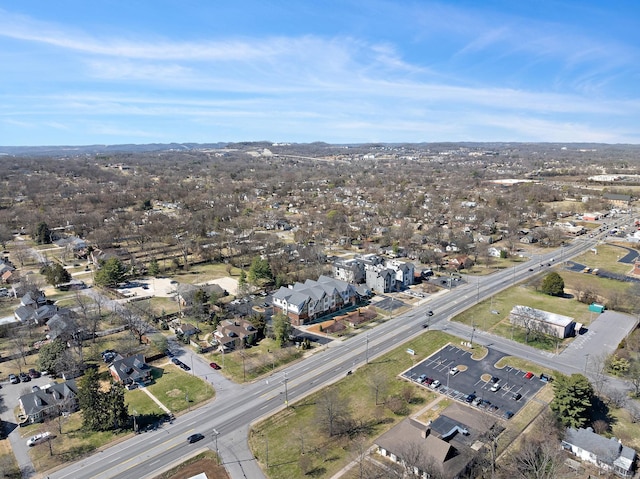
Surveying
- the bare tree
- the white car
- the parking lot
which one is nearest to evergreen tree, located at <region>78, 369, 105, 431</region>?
the white car

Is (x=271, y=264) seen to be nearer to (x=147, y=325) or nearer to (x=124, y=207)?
(x=147, y=325)

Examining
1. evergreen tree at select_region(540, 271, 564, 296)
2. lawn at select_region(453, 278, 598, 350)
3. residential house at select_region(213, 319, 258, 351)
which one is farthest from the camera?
evergreen tree at select_region(540, 271, 564, 296)

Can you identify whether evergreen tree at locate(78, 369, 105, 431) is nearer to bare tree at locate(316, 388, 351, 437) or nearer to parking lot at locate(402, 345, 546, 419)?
bare tree at locate(316, 388, 351, 437)

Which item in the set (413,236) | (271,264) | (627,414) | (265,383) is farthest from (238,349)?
(413,236)

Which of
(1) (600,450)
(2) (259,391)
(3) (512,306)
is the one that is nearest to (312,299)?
(2) (259,391)

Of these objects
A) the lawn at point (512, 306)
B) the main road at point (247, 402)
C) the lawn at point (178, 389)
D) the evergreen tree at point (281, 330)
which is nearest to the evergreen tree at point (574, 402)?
the main road at point (247, 402)

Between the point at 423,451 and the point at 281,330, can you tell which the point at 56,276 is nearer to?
the point at 281,330

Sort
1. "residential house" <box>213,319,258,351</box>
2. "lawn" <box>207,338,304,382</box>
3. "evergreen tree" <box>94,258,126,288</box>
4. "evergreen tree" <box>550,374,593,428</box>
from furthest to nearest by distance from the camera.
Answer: "evergreen tree" <box>94,258,126,288</box>
"residential house" <box>213,319,258,351</box>
"lawn" <box>207,338,304,382</box>
"evergreen tree" <box>550,374,593,428</box>
